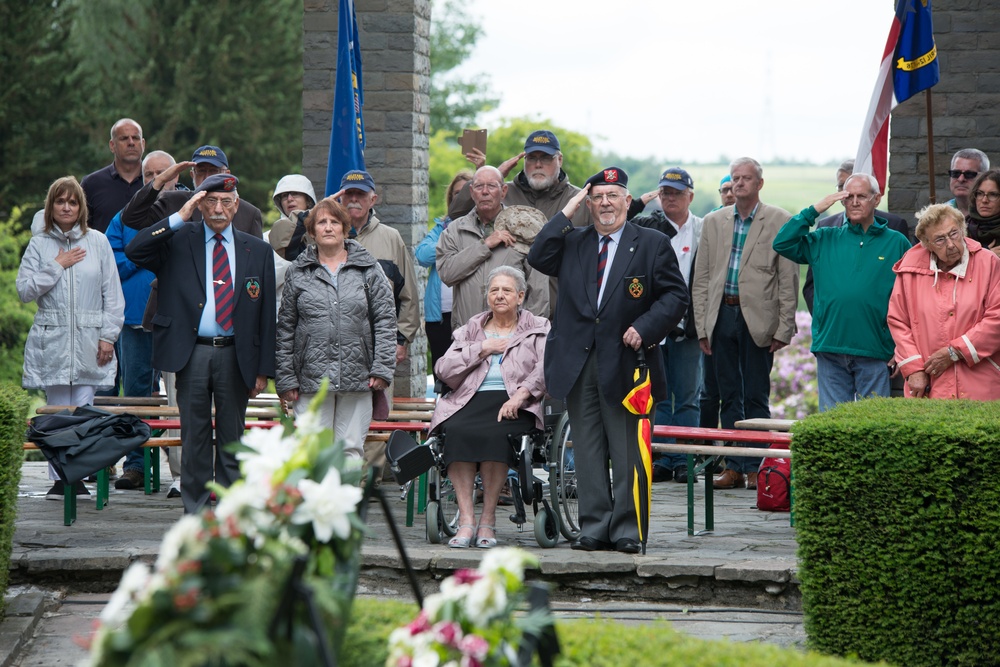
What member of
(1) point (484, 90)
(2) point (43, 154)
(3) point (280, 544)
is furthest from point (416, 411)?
(1) point (484, 90)

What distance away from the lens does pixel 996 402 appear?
626cm

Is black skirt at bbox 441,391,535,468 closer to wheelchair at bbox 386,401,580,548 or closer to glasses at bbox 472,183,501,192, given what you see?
wheelchair at bbox 386,401,580,548

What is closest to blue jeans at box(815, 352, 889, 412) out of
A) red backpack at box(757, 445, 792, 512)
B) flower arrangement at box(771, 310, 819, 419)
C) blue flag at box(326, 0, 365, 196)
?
red backpack at box(757, 445, 792, 512)

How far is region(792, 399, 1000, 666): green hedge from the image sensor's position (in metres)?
5.44

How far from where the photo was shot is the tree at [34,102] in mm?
30672

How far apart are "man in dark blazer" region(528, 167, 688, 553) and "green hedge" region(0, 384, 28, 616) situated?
2.78m

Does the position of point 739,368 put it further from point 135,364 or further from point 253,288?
point 135,364

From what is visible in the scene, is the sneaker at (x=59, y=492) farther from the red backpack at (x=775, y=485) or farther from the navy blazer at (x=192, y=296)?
the red backpack at (x=775, y=485)

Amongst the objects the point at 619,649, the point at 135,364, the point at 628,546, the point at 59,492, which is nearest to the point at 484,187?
the point at 628,546

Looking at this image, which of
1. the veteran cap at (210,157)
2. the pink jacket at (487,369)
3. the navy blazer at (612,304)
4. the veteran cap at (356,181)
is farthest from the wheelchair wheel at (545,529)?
the veteran cap at (210,157)

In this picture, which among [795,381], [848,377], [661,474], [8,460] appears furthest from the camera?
[795,381]

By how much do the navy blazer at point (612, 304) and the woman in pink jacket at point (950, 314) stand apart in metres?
1.34

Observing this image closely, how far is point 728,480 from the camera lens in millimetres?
10312

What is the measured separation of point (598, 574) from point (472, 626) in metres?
4.42
